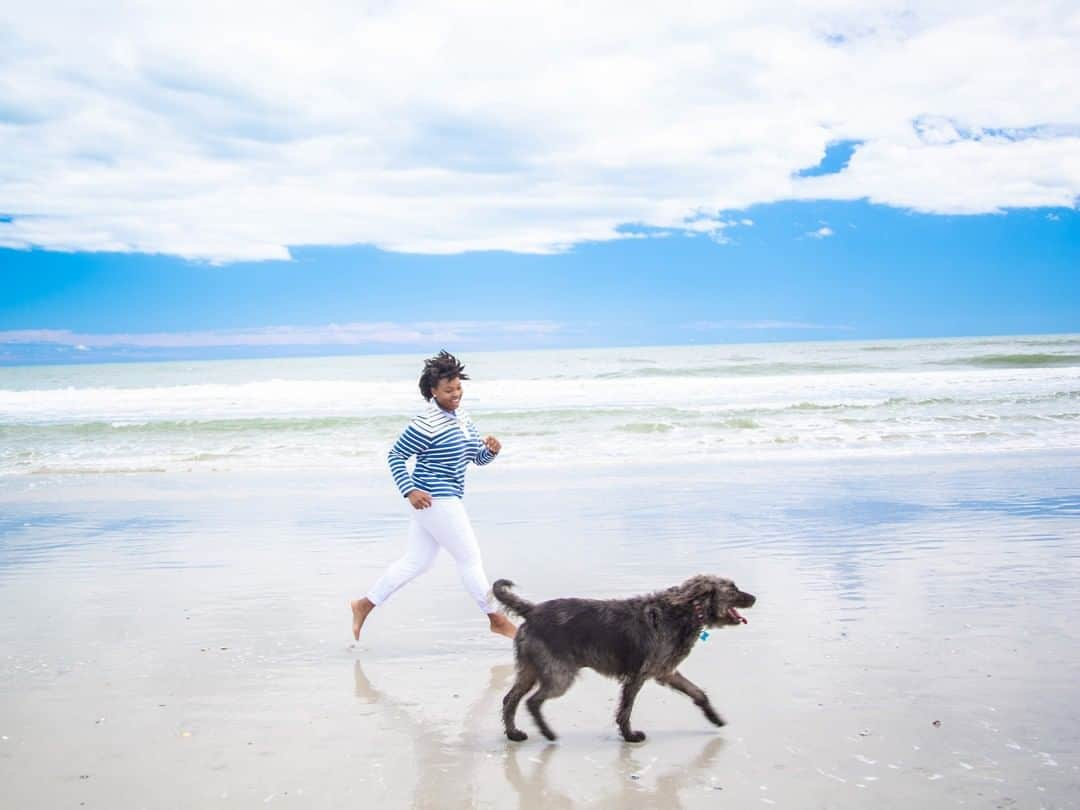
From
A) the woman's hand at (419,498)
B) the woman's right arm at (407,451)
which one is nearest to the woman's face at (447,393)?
the woman's right arm at (407,451)

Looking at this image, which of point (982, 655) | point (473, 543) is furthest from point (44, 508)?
point (982, 655)

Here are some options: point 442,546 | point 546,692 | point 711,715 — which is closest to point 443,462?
point 442,546

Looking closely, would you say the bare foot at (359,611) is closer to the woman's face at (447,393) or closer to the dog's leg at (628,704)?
the woman's face at (447,393)

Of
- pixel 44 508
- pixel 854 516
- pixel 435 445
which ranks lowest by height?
pixel 44 508

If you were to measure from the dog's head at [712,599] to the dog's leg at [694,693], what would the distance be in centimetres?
29

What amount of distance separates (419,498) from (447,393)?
0.58 metres

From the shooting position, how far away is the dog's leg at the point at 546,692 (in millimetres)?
3885

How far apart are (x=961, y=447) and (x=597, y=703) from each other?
1135 cm

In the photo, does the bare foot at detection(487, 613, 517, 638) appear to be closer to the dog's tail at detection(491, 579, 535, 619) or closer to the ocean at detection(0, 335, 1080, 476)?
the dog's tail at detection(491, 579, 535, 619)

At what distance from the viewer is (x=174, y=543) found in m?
8.46

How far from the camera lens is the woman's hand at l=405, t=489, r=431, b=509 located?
15.9 feet

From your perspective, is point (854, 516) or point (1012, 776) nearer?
point (1012, 776)

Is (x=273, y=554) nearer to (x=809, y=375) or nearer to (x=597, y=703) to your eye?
(x=597, y=703)

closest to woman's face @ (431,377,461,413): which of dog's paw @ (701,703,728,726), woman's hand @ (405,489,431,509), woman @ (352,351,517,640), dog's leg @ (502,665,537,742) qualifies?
woman @ (352,351,517,640)
